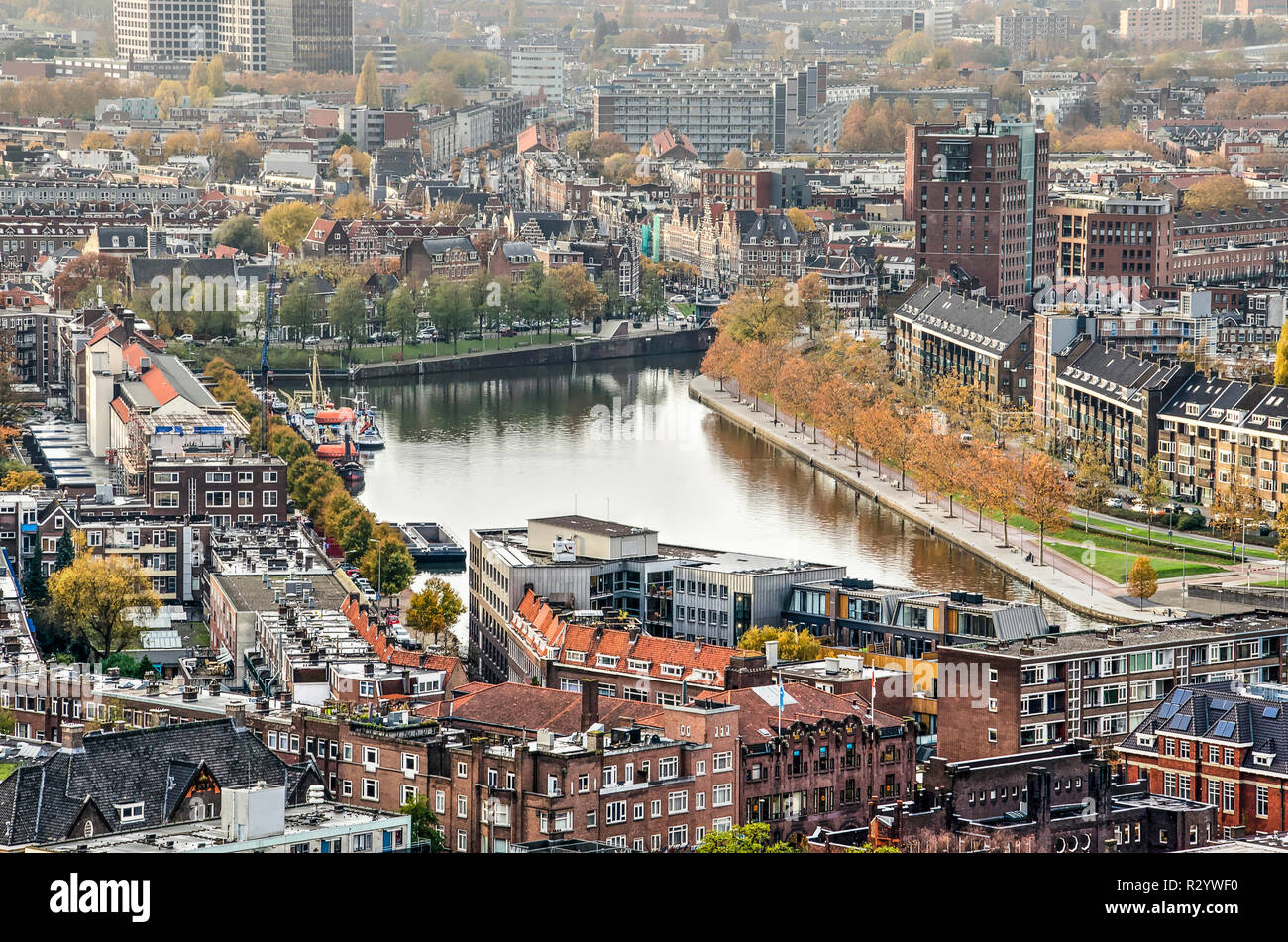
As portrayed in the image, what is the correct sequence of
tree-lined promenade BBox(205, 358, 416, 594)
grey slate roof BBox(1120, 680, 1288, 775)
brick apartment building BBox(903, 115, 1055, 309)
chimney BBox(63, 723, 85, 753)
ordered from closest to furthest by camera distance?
chimney BBox(63, 723, 85, 753), grey slate roof BBox(1120, 680, 1288, 775), tree-lined promenade BBox(205, 358, 416, 594), brick apartment building BBox(903, 115, 1055, 309)

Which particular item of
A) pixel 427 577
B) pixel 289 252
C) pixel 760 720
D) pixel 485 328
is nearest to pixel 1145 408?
pixel 427 577

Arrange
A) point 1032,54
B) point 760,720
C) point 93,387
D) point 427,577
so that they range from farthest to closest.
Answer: point 1032,54 < point 93,387 < point 427,577 < point 760,720

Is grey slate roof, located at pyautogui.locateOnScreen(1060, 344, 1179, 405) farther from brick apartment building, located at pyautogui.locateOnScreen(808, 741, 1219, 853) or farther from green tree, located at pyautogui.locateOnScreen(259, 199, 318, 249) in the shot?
green tree, located at pyautogui.locateOnScreen(259, 199, 318, 249)

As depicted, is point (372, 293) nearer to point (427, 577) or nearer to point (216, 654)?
point (427, 577)

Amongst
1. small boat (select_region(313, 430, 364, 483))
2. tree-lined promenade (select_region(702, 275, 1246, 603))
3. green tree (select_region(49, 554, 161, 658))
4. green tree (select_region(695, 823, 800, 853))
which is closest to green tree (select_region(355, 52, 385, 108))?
tree-lined promenade (select_region(702, 275, 1246, 603))

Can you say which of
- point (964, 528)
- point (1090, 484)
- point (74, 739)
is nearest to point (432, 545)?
Result: point (964, 528)

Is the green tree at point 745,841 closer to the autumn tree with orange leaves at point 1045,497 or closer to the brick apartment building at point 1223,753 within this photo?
the brick apartment building at point 1223,753
